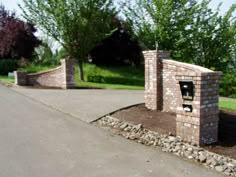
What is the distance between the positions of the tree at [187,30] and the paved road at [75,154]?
11423 mm

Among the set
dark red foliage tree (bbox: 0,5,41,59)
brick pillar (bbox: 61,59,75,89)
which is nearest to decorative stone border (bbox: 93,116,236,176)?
brick pillar (bbox: 61,59,75,89)

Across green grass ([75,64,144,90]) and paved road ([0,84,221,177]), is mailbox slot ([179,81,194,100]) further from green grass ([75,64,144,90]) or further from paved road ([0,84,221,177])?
green grass ([75,64,144,90])

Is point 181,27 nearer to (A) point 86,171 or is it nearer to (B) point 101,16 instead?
(B) point 101,16

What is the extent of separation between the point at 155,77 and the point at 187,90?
8.74 ft

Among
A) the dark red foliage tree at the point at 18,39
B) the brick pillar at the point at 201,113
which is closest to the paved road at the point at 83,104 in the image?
the brick pillar at the point at 201,113

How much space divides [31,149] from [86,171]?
159 centimetres

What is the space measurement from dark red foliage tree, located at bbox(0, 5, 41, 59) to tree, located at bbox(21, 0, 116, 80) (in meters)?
6.09

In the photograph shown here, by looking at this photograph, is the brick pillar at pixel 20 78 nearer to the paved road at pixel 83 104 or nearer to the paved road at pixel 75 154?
the paved road at pixel 83 104

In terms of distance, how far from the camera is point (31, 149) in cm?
625

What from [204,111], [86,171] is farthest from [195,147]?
[86,171]

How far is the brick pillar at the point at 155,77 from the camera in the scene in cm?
892

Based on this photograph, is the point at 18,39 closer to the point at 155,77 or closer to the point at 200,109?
the point at 155,77

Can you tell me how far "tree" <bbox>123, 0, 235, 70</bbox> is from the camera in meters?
18.6

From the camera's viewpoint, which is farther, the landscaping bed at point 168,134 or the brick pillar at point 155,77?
the brick pillar at point 155,77
